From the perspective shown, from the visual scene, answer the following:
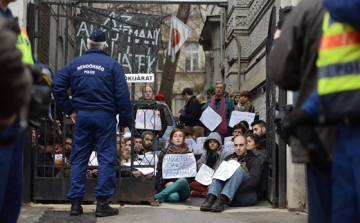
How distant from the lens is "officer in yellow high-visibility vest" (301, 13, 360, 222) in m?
2.77

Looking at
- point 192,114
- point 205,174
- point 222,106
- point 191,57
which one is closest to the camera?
point 205,174

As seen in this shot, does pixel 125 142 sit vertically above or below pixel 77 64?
below

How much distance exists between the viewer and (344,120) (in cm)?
282

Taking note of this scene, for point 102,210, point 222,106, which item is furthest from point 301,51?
point 222,106

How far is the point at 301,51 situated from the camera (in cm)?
A: 321

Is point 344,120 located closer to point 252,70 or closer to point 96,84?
point 96,84

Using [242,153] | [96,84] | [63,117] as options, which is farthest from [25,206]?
[242,153]

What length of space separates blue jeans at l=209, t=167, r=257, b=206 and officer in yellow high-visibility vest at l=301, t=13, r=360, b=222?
5.13m

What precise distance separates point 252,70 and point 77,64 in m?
8.94

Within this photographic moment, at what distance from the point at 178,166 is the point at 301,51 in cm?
631

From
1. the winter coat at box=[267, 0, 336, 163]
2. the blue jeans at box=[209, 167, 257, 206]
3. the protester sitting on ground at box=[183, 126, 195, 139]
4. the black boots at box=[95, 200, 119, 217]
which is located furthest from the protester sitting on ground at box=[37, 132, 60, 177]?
the winter coat at box=[267, 0, 336, 163]

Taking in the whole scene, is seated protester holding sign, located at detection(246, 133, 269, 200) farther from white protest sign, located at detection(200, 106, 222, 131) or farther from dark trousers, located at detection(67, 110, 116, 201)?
white protest sign, located at detection(200, 106, 222, 131)

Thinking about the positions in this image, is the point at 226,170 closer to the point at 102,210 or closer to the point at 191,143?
the point at 102,210

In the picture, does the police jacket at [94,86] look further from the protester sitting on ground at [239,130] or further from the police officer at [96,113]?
the protester sitting on ground at [239,130]
